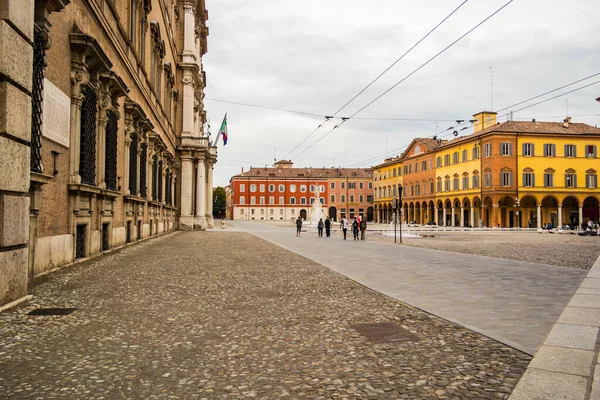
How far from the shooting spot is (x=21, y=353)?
15.0ft

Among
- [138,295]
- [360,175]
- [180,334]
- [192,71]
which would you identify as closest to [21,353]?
[180,334]

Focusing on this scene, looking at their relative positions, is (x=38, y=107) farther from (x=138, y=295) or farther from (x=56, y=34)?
(x=138, y=295)

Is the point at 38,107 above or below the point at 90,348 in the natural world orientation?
above

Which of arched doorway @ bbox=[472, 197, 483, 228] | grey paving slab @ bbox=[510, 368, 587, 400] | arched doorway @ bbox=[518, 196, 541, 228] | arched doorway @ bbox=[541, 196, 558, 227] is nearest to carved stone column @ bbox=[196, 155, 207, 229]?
arched doorway @ bbox=[472, 197, 483, 228]

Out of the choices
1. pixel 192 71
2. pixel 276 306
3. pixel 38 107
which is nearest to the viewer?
pixel 276 306

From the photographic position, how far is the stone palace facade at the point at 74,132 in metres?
6.47

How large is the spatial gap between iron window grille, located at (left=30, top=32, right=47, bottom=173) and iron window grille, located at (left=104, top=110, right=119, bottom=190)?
5791mm

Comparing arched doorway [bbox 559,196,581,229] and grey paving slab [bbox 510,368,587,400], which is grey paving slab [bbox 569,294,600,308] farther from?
arched doorway [bbox 559,196,581,229]

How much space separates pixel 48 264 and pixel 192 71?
1253 inches

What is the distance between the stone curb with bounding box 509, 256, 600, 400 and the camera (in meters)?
3.59

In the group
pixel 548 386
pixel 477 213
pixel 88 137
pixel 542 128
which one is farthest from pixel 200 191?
pixel 542 128

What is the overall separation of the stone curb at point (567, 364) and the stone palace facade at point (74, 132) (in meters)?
6.12

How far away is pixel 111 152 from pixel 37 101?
686cm

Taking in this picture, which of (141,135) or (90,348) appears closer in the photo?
(90,348)
